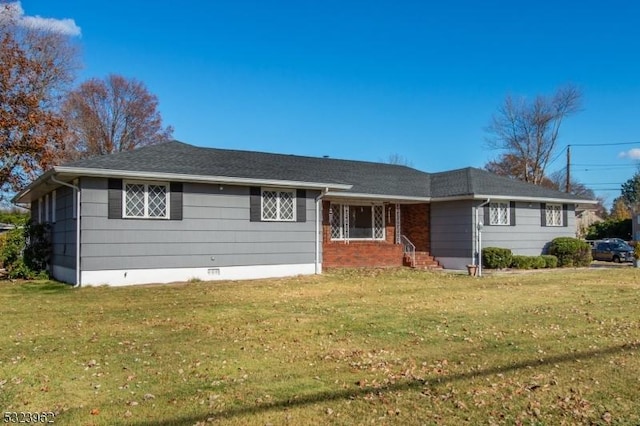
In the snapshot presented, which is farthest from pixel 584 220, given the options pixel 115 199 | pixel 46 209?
pixel 115 199

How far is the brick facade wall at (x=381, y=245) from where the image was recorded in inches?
715

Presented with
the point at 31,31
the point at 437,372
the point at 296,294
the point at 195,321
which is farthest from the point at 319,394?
the point at 31,31

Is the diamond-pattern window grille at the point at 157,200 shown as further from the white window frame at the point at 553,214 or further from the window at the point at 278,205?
the white window frame at the point at 553,214

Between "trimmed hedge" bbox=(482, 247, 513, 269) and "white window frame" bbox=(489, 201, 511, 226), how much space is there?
119 centimetres

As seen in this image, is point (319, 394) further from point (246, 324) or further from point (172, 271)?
→ point (172, 271)

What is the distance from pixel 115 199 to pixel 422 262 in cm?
1200

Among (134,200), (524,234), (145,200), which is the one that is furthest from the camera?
(524,234)

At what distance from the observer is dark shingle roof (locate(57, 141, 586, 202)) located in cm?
1345

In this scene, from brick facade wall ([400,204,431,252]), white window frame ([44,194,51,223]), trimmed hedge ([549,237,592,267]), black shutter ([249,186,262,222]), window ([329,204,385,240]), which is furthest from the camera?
brick facade wall ([400,204,431,252])

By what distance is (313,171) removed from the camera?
18.2m

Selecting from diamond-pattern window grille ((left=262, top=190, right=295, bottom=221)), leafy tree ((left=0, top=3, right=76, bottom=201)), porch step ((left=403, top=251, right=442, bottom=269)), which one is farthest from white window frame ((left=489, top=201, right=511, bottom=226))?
leafy tree ((left=0, top=3, right=76, bottom=201))

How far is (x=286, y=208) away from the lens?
50.1 feet

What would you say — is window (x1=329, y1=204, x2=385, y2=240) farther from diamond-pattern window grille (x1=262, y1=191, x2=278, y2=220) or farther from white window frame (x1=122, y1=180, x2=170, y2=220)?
white window frame (x1=122, y1=180, x2=170, y2=220)

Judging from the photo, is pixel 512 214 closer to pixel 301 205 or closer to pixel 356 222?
pixel 356 222
